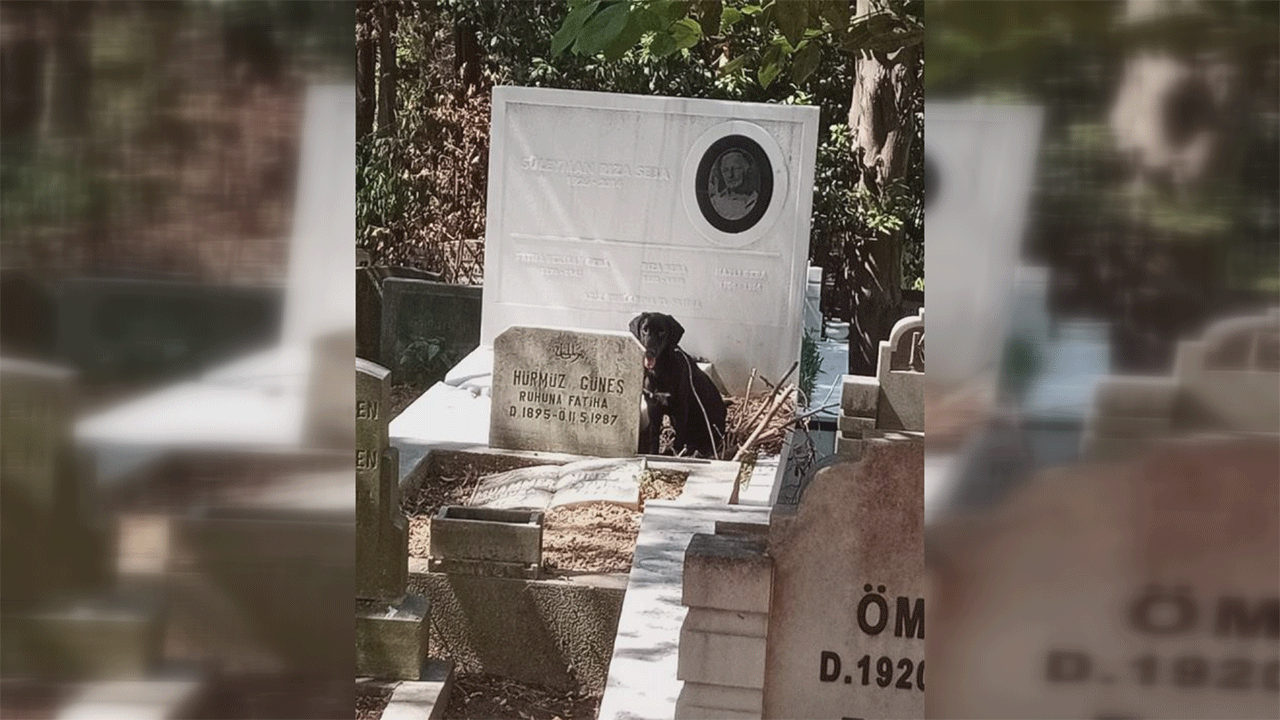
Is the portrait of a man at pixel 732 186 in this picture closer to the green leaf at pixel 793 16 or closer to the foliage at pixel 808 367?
the foliage at pixel 808 367

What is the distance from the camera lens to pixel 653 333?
316 inches

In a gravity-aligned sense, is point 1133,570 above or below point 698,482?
above

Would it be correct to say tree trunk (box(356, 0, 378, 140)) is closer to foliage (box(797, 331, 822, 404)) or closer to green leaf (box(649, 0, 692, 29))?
foliage (box(797, 331, 822, 404))

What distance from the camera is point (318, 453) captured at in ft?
3.55

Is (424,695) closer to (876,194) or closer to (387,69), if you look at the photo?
(876,194)

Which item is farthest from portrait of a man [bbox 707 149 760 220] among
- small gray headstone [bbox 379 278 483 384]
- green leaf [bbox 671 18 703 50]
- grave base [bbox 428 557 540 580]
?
green leaf [bbox 671 18 703 50]

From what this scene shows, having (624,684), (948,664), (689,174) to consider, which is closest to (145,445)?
(948,664)

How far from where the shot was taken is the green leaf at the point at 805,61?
295 cm

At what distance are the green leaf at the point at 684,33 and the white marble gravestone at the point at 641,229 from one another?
6.74 m

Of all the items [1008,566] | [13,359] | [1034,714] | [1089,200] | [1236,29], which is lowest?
[1034,714]

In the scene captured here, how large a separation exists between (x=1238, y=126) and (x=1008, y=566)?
389 millimetres

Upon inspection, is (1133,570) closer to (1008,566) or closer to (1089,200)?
(1008,566)

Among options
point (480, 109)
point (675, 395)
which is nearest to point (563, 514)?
point (675, 395)

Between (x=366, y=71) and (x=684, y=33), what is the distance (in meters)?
12.5
